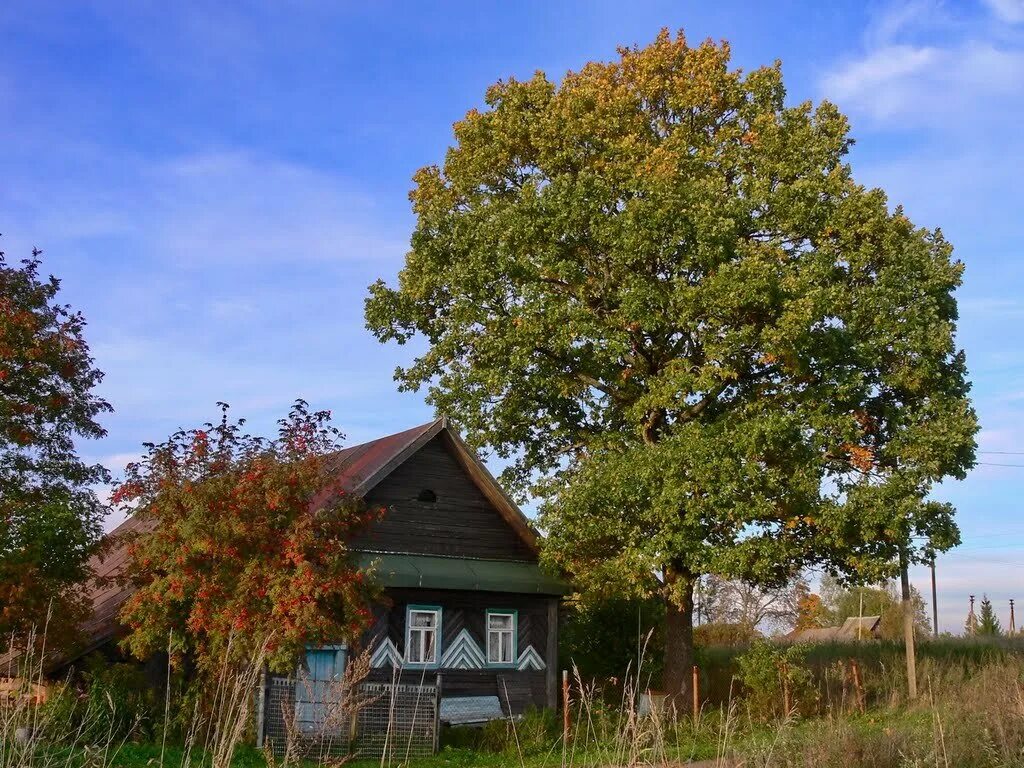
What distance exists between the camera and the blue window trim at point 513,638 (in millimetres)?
23016

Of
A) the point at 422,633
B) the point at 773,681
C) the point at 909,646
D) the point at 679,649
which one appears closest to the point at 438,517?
the point at 422,633

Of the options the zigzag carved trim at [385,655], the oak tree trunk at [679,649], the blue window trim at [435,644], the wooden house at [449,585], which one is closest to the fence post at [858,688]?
the oak tree trunk at [679,649]

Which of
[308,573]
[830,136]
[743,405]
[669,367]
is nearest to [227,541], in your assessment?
[308,573]

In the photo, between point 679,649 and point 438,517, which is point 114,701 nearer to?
point 438,517

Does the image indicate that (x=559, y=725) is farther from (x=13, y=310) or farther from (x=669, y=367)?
(x=13, y=310)

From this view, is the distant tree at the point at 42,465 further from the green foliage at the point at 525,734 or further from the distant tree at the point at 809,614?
the distant tree at the point at 809,614

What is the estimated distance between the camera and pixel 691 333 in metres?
23.3

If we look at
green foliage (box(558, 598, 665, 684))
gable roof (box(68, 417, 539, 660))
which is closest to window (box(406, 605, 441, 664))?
gable roof (box(68, 417, 539, 660))

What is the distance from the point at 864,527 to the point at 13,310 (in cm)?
1782

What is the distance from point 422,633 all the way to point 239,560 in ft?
16.9

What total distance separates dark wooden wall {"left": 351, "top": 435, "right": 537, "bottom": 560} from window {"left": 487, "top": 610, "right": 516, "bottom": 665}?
132 centimetres

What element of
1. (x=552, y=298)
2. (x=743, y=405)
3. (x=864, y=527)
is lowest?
(x=864, y=527)

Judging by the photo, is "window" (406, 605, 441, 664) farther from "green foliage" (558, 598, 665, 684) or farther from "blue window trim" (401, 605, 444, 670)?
"green foliage" (558, 598, 665, 684)

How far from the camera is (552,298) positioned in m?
22.5
